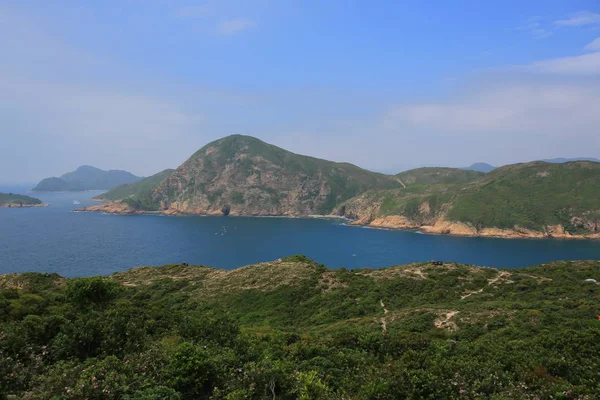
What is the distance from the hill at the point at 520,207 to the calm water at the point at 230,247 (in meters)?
12.8

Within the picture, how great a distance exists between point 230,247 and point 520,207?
5835 inches

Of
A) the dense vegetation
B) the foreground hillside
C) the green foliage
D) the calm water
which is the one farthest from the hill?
the green foliage

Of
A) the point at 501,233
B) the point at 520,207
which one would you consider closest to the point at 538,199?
the point at 520,207

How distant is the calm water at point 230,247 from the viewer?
362 feet

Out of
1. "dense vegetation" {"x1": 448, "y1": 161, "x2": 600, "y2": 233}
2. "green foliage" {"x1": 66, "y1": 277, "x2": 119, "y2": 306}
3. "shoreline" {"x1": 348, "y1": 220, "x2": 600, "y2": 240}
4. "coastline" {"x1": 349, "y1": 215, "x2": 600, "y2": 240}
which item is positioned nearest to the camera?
"green foliage" {"x1": 66, "y1": 277, "x2": 119, "y2": 306}

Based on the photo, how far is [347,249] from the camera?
444 feet

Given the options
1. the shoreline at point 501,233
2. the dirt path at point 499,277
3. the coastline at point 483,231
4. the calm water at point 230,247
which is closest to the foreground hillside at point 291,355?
the dirt path at point 499,277

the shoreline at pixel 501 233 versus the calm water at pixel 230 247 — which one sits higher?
the shoreline at pixel 501 233

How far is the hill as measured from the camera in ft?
506

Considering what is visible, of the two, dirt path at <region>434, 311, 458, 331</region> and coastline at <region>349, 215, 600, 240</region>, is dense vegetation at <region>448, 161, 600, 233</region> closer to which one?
coastline at <region>349, 215, 600, 240</region>

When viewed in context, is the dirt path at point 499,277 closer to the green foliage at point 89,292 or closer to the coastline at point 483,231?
the green foliage at point 89,292

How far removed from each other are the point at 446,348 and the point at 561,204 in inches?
7436

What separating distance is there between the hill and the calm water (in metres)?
12.8

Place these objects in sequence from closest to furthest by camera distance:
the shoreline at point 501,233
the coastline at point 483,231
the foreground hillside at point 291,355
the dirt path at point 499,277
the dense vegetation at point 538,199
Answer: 1. the foreground hillside at point 291,355
2. the dirt path at point 499,277
3. the shoreline at point 501,233
4. the coastline at point 483,231
5. the dense vegetation at point 538,199
